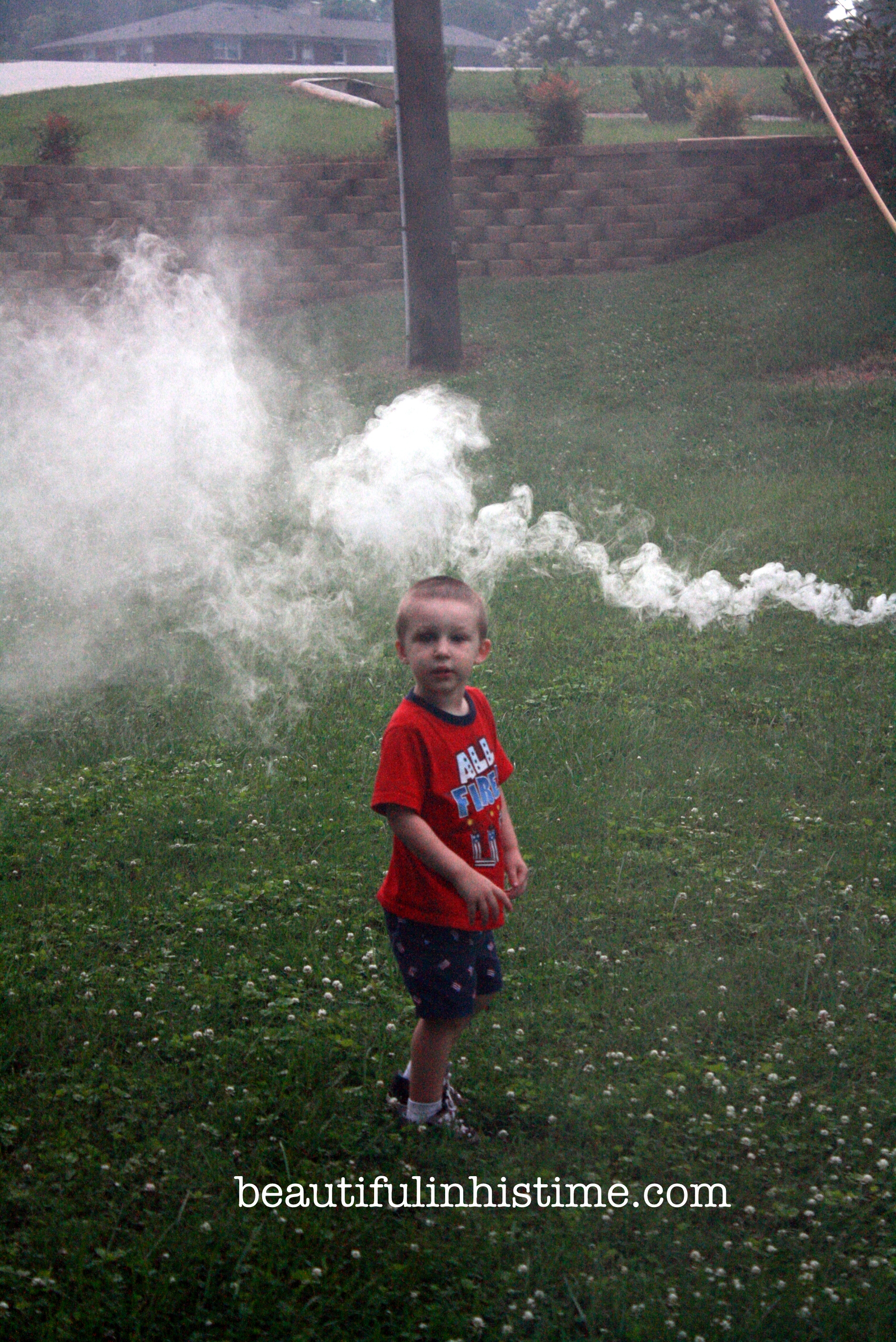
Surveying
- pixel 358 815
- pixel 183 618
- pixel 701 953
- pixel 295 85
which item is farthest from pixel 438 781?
pixel 295 85

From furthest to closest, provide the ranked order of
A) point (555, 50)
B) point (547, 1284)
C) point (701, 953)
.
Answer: point (555, 50) < point (701, 953) < point (547, 1284)

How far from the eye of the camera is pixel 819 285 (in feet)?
47.4

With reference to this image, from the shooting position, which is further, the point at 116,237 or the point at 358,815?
the point at 116,237

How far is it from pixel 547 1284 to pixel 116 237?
15505 millimetres

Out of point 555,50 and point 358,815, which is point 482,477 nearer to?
point 358,815

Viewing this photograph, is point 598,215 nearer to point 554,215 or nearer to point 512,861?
point 554,215

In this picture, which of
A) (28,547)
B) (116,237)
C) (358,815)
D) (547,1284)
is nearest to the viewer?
(547,1284)

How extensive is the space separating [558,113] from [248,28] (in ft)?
88.9

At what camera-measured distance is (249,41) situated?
40438 millimetres

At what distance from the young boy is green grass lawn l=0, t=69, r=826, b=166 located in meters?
16.0

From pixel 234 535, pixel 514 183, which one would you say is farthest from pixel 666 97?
pixel 234 535

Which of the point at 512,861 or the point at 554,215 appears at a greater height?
the point at 554,215

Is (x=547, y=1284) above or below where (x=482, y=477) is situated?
below

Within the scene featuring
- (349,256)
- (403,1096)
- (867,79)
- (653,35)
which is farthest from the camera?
(653,35)
